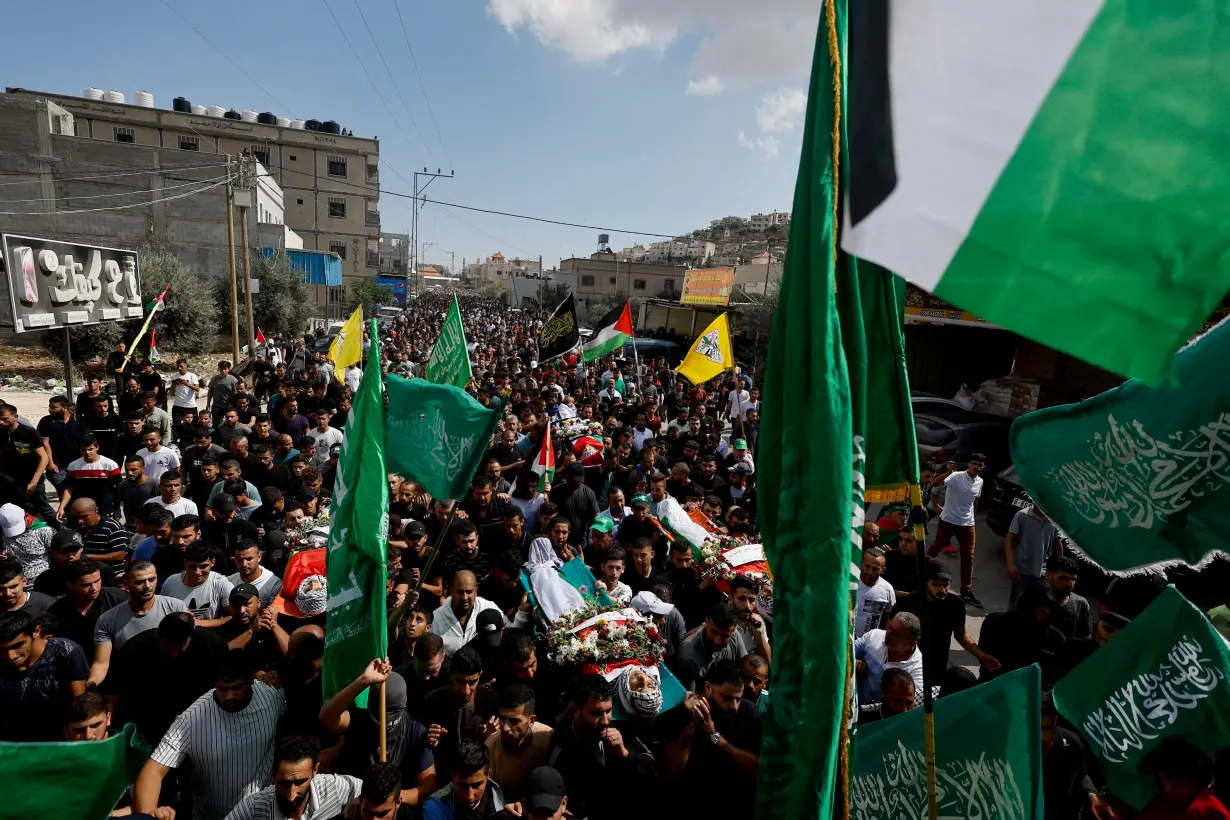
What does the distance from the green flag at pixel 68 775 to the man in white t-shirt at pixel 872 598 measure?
485 cm

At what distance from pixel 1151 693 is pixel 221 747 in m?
4.38

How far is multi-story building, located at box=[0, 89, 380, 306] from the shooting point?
186ft

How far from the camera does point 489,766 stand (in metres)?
3.88

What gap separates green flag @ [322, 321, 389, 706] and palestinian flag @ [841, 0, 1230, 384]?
2.96m

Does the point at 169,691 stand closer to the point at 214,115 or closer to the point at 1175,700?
the point at 1175,700

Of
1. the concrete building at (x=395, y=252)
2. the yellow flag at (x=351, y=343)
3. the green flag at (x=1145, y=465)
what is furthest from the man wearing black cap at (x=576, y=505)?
the concrete building at (x=395, y=252)

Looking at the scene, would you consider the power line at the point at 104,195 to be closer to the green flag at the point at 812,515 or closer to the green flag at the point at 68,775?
the green flag at the point at 68,775

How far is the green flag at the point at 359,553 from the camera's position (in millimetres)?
3658

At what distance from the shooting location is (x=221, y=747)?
3.68 metres

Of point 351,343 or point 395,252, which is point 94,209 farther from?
point 395,252

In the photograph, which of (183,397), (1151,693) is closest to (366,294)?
(183,397)

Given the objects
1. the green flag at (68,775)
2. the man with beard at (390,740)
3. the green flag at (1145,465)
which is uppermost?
the green flag at (1145,465)

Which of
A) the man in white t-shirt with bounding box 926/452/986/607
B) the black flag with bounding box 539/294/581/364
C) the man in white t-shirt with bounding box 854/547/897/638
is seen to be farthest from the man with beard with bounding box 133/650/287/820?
the black flag with bounding box 539/294/581/364

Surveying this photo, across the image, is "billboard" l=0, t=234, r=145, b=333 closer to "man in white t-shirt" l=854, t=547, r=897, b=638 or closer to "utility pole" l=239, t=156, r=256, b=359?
"utility pole" l=239, t=156, r=256, b=359
